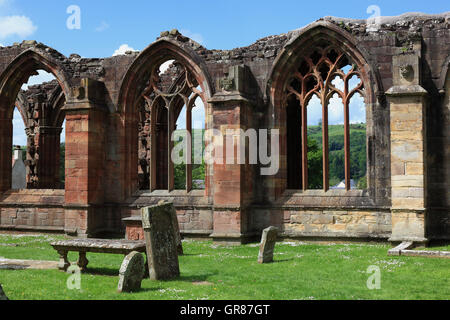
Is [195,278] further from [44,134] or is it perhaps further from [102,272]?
[44,134]

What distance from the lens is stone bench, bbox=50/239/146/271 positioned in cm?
855

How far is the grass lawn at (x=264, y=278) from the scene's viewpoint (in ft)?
23.3

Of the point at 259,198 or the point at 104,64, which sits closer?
the point at 259,198

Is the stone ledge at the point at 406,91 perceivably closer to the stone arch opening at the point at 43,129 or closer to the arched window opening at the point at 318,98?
Answer: the arched window opening at the point at 318,98

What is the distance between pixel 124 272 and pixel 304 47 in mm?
8363

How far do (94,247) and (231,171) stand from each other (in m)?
5.20

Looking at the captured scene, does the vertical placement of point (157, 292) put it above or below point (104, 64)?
below

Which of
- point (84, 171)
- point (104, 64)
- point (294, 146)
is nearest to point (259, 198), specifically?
point (294, 146)

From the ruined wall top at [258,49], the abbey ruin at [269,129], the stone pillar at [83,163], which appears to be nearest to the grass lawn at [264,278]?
the abbey ruin at [269,129]

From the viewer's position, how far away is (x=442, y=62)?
12.3m

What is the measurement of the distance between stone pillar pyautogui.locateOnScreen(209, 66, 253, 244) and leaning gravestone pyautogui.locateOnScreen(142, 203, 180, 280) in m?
4.60

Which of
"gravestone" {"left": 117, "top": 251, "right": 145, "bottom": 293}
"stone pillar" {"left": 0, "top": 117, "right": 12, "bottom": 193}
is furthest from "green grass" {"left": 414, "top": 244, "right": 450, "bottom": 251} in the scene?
"stone pillar" {"left": 0, "top": 117, "right": 12, "bottom": 193}

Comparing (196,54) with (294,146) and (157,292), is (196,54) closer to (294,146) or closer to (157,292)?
(294,146)

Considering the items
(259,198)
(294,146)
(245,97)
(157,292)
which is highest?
(245,97)
